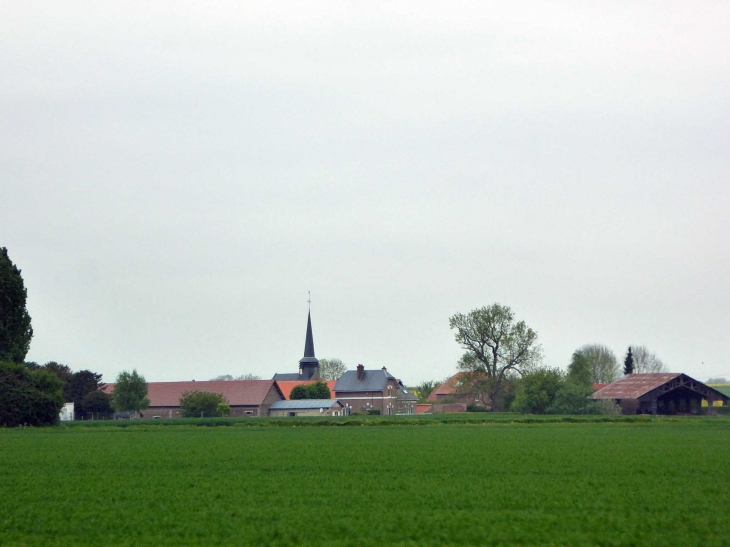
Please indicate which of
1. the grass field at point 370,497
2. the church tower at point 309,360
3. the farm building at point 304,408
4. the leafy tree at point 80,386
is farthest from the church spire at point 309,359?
the grass field at point 370,497

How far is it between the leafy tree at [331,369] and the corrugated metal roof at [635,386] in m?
104

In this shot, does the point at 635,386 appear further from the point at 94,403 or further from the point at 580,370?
the point at 94,403

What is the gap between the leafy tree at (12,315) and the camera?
71375mm

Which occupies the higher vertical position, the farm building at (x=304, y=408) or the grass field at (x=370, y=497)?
the grass field at (x=370, y=497)

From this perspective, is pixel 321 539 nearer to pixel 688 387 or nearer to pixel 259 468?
pixel 259 468

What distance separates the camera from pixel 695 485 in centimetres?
2067

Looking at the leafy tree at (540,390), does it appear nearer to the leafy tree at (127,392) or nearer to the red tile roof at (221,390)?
the red tile roof at (221,390)

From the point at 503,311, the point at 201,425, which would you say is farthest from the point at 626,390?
the point at 201,425

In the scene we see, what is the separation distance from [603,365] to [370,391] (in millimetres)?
50987

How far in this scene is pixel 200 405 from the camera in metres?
97.8

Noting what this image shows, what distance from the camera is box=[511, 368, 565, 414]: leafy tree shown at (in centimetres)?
8769

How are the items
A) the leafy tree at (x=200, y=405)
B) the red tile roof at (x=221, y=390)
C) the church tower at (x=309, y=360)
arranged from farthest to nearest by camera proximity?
the church tower at (x=309, y=360) → the red tile roof at (x=221, y=390) → the leafy tree at (x=200, y=405)

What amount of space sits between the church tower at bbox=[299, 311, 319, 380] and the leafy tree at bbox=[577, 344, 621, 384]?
50.4 meters

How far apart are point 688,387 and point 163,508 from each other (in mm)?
80065
